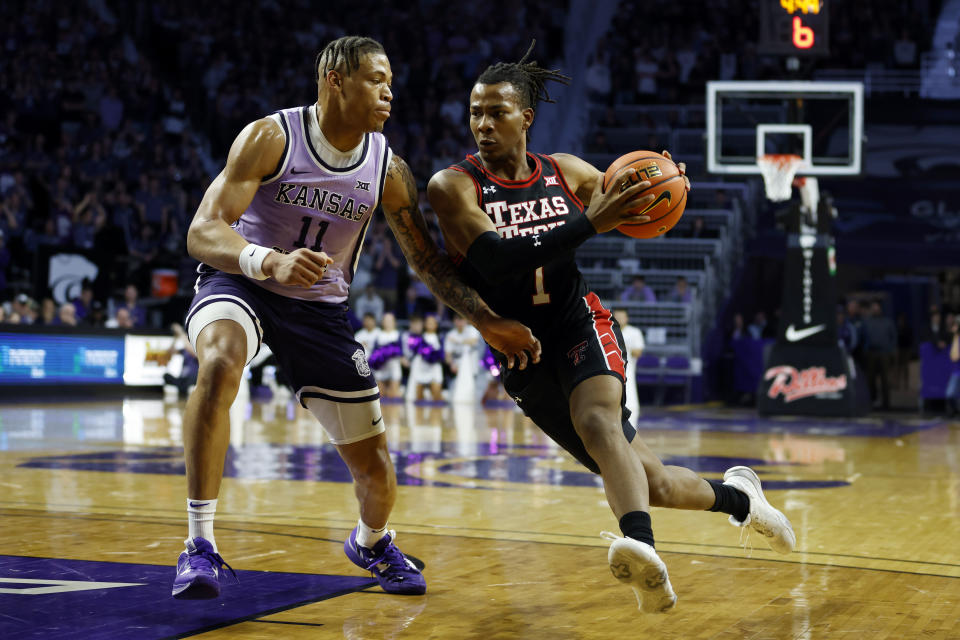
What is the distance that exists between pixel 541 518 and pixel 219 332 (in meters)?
2.81

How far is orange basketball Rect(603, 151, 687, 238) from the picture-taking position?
14.1ft

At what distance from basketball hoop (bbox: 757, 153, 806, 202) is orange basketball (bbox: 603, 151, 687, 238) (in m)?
11.0

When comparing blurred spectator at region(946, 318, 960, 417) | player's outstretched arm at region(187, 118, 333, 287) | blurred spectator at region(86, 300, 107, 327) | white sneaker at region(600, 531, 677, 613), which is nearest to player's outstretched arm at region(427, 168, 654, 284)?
player's outstretched arm at region(187, 118, 333, 287)

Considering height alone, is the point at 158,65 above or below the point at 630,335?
above

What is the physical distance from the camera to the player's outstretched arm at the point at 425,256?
4.54 metres

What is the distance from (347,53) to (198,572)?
206 centimetres

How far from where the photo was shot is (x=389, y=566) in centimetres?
459

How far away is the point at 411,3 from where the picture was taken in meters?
26.6

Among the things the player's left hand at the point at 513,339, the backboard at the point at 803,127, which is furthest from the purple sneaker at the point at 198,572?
the backboard at the point at 803,127

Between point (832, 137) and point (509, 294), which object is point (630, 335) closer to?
point (832, 137)

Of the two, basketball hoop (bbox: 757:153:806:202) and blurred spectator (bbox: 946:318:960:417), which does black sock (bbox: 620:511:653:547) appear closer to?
basketball hoop (bbox: 757:153:806:202)

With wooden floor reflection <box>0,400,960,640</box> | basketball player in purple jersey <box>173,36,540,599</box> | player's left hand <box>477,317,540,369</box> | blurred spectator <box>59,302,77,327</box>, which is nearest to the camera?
wooden floor reflection <box>0,400,960,640</box>

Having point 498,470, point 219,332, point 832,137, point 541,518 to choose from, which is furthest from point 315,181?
point 832,137

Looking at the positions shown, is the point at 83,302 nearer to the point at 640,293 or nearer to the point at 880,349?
the point at 640,293
